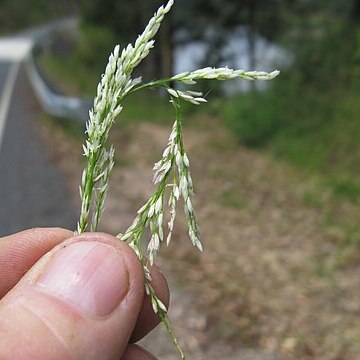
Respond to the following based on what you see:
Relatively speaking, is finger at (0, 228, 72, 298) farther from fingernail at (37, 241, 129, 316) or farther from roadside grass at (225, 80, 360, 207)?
roadside grass at (225, 80, 360, 207)

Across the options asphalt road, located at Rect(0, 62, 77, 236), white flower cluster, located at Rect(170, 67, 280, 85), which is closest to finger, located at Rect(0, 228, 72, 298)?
white flower cluster, located at Rect(170, 67, 280, 85)

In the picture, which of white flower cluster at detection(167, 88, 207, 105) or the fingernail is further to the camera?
the fingernail

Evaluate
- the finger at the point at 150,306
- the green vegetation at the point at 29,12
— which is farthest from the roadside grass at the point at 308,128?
the green vegetation at the point at 29,12

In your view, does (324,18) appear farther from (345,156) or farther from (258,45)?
(345,156)

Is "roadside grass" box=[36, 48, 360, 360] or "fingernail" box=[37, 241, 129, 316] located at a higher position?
"fingernail" box=[37, 241, 129, 316]

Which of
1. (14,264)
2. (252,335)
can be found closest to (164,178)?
(14,264)

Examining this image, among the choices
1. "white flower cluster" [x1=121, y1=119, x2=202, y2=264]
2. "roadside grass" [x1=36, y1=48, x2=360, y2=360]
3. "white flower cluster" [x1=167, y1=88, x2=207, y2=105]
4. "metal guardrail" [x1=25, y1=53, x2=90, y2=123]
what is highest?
"white flower cluster" [x1=167, y1=88, x2=207, y2=105]

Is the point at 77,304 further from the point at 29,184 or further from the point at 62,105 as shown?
the point at 62,105

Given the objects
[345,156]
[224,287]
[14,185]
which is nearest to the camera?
[224,287]
